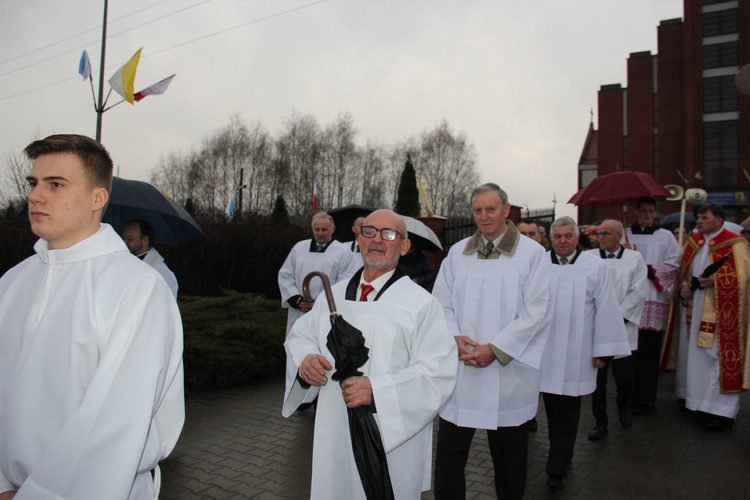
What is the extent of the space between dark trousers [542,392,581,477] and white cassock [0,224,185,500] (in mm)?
3542

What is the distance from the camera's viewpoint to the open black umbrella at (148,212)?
4.92 metres

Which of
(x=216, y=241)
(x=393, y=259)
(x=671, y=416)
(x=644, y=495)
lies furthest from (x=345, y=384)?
(x=216, y=241)

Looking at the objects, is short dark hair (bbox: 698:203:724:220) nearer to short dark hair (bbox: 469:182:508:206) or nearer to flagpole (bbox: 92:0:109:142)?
short dark hair (bbox: 469:182:508:206)

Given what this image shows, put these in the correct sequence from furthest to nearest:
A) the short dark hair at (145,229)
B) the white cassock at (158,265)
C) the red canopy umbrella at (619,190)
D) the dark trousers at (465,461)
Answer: the red canopy umbrella at (619,190)
the short dark hair at (145,229)
the white cassock at (158,265)
the dark trousers at (465,461)

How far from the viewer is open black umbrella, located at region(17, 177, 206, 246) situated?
194 inches

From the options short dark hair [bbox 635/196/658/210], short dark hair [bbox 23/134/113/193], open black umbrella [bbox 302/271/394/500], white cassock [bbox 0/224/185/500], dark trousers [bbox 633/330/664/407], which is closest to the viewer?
white cassock [bbox 0/224/185/500]

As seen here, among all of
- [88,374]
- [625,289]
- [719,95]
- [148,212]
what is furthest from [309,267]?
[719,95]

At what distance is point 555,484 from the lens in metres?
4.71

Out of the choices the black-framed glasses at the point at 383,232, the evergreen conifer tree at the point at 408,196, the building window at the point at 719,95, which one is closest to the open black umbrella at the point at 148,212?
the black-framed glasses at the point at 383,232

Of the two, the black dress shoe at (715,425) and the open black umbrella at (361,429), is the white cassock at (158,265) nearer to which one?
the open black umbrella at (361,429)

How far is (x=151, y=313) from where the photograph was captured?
1.97 m

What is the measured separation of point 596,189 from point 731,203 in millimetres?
41253

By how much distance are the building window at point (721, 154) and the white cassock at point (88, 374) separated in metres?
48.0

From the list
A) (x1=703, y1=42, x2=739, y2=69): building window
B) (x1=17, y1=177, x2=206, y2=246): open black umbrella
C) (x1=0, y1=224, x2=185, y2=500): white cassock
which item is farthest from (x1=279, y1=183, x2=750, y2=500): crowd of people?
(x1=703, y1=42, x2=739, y2=69): building window
